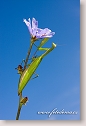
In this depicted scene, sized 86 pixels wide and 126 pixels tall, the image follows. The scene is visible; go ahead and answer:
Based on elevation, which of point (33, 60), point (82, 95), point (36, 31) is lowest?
point (82, 95)

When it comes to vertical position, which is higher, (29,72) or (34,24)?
(34,24)

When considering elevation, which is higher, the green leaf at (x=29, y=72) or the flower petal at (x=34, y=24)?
the flower petal at (x=34, y=24)

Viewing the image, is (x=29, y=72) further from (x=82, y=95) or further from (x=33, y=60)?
(x=82, y=95)

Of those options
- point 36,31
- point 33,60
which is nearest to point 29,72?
point 33,60

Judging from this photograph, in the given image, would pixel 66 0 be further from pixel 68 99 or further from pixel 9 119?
pixel 9 119

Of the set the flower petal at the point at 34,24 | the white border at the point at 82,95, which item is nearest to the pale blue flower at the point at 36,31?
the flower petal at the point at 34,24

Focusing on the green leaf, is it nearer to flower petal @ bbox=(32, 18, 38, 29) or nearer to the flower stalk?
the flower stalk

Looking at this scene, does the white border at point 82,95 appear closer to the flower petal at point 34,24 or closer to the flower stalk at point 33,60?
the flower stalk at point 33,60

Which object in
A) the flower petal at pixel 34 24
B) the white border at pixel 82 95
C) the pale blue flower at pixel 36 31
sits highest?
the flower petal at pixel 34 24

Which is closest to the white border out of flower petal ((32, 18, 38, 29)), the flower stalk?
the flower stalk

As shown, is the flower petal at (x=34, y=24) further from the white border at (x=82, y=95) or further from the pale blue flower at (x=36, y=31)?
the white border at (x=82, y=95)

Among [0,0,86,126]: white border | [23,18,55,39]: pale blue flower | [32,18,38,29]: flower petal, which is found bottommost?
[0,0,86,126]: white border

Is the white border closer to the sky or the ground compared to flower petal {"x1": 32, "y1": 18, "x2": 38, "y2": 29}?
closer to the ground
